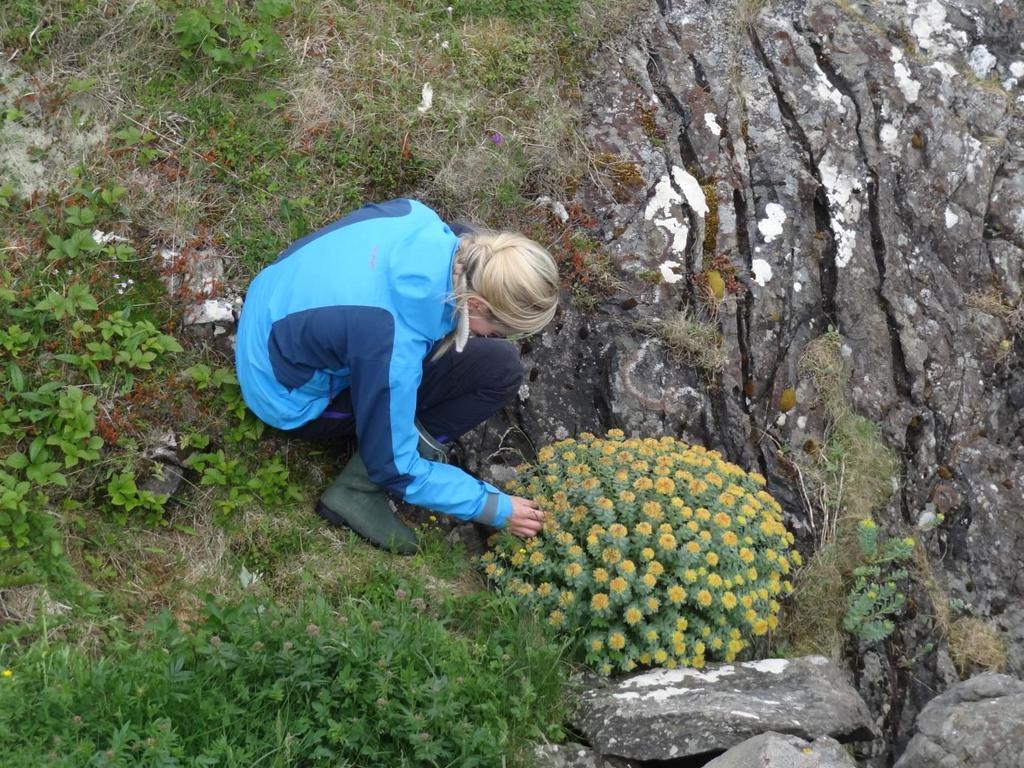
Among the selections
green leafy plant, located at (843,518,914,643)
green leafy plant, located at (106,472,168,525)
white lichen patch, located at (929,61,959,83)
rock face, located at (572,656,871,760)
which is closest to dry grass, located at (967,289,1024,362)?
white lichen patch, located at (929,61,959,83)

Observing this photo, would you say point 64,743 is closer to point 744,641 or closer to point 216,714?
point 216,714

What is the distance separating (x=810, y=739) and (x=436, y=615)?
164cm

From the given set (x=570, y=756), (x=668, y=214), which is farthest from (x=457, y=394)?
(x=668, y=214)

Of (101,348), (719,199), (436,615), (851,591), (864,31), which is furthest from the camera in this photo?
(864,31)

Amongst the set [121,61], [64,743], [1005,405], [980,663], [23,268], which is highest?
[121,61]

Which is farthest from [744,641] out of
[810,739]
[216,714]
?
[216,714]

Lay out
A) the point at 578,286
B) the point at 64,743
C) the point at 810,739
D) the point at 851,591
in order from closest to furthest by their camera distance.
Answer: the point at 64,743 → the point at 810,739 → the point at 851,591 → the point at 578,286

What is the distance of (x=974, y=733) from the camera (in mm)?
3922

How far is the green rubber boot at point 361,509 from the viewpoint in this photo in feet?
15.6

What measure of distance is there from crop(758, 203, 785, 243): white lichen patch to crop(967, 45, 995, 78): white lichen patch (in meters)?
2.40

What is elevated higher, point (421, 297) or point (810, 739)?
point (421, 297)

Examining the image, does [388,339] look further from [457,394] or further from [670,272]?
[670,272]

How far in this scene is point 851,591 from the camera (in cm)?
524

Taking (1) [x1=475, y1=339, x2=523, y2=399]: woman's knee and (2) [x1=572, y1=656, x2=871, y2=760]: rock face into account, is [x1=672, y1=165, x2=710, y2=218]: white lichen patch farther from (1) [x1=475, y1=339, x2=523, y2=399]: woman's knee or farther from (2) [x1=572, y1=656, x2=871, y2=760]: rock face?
(2) [x1=572, y1=656, x2=871, y2=760]: rock face
